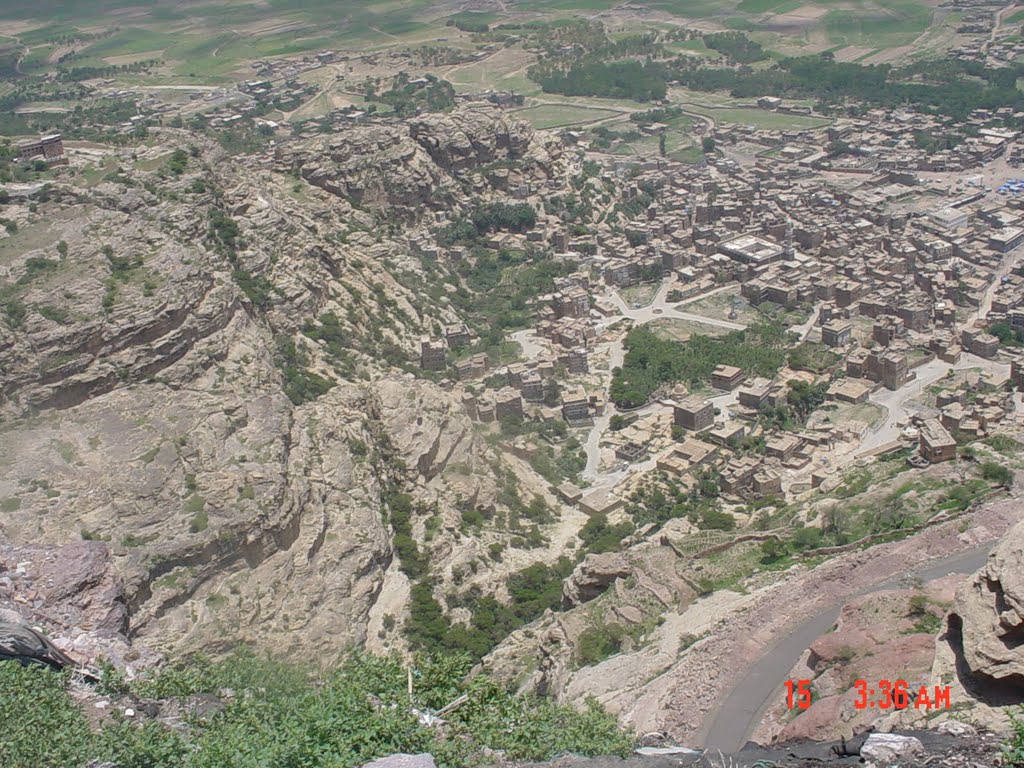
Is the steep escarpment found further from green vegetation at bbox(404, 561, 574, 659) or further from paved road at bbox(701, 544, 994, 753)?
paved road at bbox(701, 544, 994, 753)

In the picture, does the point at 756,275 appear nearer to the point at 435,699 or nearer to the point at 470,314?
the point at 470,314

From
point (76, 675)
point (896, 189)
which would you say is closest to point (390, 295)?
point (76, 675)

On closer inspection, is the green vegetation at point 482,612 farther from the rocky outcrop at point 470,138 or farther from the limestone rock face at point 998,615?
the rocky outcrop at point 470,138

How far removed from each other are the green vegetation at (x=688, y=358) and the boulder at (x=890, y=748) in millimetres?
25906

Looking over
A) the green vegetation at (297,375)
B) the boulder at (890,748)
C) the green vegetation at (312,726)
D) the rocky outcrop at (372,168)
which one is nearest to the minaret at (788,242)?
the rocky outcrop at (372,168)

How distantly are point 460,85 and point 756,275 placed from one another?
143 ft

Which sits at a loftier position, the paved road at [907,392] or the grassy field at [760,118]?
the paved road at [907,392]

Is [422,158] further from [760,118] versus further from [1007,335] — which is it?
[760,118]

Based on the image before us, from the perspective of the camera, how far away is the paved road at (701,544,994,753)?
42.1 feet

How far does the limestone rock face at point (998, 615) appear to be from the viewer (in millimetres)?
9070

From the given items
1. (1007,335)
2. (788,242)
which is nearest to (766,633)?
(1007,335)

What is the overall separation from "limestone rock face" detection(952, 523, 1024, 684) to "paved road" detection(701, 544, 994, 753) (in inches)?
138

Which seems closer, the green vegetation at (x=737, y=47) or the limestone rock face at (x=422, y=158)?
the limestone rock face at (x=422, y=158)
